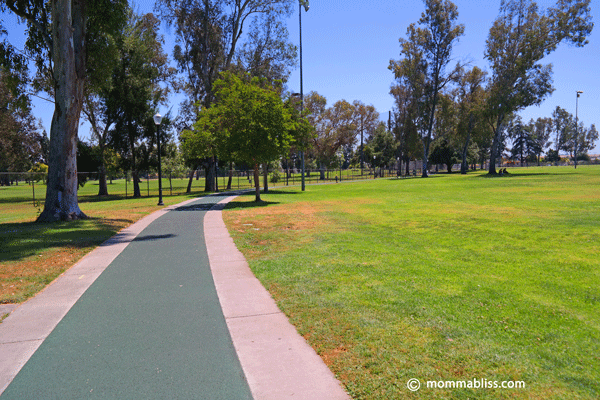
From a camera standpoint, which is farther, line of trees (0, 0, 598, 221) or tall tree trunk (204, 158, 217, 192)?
tall tree trunk (204, 158, 217, 192)

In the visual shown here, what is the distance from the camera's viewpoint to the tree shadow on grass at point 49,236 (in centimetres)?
889

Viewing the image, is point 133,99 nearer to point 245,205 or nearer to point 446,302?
point 245,205

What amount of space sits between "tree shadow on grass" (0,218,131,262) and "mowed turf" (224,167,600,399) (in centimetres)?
434

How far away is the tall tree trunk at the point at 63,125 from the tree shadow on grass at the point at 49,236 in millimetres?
1033

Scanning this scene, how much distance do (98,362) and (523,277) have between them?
6010mm

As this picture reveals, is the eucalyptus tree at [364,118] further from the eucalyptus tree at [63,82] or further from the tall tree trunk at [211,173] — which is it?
the eucalyptus tree at [63,82]

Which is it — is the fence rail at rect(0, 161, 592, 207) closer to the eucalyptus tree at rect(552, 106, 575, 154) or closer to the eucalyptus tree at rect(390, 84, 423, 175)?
the eucalyptus tree at rect(390, 84, 423, 175)

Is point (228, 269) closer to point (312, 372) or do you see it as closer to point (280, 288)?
point (280, 288)

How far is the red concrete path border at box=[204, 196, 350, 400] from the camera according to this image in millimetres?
3158

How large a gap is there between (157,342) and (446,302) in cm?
359

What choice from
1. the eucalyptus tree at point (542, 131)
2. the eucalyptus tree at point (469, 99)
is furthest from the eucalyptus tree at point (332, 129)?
the eucalyptus tree at point (542, 131)

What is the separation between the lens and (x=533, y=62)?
154ft

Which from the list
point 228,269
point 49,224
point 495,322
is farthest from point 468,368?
point 49,224

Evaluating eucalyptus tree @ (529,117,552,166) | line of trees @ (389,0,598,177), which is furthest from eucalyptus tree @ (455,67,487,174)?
eucalyptus tree @ (529,117,552,166)
